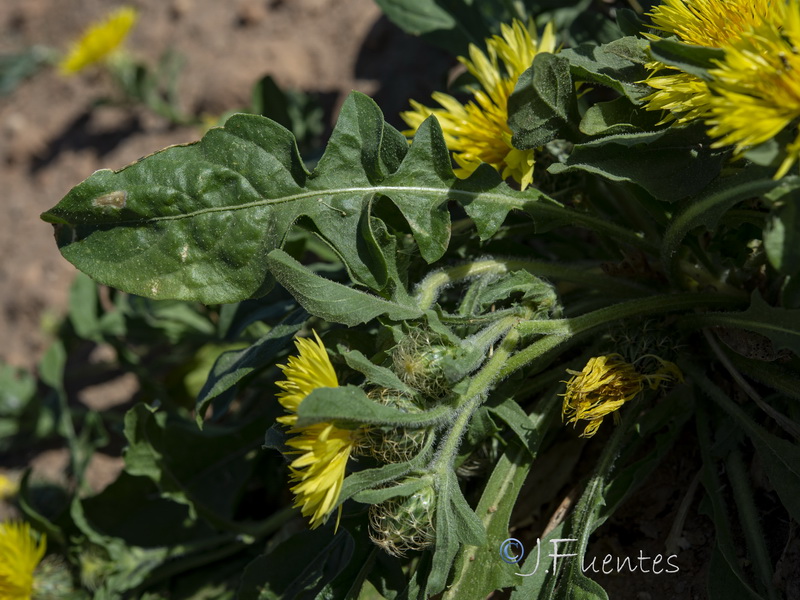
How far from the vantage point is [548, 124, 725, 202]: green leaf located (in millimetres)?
1938

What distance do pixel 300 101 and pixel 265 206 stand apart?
6.69ft

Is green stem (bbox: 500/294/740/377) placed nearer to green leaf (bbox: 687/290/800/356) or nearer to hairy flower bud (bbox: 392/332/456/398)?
green leaf (bbox: 687/290/800/356)

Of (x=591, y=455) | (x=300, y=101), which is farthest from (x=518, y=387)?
(x=300, y=101)

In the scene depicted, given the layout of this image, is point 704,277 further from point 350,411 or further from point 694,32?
point 350,411

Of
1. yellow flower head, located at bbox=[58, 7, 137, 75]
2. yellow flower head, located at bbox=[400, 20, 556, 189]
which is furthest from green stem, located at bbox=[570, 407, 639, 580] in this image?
yellow flower head, located at bbox=[58, 7, 137, 75]

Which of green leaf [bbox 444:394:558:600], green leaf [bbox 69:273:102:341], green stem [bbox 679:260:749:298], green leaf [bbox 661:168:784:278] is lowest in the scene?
green leaf [bbox 444:394:558:600]

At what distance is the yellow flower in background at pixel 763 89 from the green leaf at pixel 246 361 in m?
1.21

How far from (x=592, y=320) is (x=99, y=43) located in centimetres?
A: 376

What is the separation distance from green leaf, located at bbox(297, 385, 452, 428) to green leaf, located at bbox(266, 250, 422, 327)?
238 millimetres

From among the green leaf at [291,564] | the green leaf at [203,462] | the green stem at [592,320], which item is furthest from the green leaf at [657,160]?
the green leaf at [203,462]

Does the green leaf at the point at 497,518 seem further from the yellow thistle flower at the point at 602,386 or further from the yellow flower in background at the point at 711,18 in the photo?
the yellow flower in background at the point at 711,18

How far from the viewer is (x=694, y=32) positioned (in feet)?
6.20

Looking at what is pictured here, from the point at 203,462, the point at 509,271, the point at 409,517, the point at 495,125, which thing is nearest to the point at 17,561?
the point at 203,462

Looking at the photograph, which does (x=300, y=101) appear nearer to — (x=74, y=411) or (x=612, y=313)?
(x=74, y=411)
